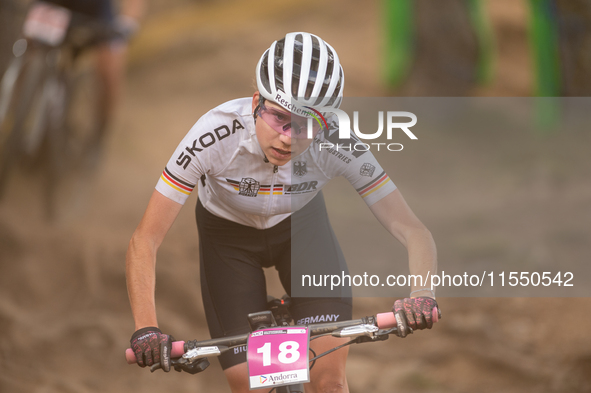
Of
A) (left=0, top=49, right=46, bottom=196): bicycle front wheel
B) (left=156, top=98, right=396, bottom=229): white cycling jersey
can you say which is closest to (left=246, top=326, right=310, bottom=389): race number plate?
(left=156, top=98, right=396, bottom=229): white cycling jersey

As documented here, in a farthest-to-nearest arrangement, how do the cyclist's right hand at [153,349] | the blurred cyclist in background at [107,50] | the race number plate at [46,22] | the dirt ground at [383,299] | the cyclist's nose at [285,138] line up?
the blurred cyclist in background at [107,50], the race number plate at [46,22], the dirt ground at [383,299], the cyclist's nose at [285,138], the cyclist's right hand at [153,349]

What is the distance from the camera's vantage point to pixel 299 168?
2635mm

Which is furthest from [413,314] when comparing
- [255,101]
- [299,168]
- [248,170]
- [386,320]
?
[255,101]

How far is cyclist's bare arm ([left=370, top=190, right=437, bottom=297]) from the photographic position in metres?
2.50

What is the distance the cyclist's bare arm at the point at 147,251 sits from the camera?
240 cm

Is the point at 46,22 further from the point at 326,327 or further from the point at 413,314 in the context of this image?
the point at 413,314

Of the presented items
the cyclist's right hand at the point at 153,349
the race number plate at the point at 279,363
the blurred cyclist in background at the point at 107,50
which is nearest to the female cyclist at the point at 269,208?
the cyclist's right hand at the point at 153,349

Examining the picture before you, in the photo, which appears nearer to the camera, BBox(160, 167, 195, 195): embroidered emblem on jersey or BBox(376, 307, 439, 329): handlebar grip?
BBox(376, 307, 439, 329): handlebar grip

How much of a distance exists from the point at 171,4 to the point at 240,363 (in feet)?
43.2

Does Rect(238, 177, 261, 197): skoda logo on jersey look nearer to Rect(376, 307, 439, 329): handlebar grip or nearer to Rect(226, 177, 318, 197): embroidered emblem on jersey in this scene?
Rect(226, 177, 318, 197): embroidered emblem on jersey

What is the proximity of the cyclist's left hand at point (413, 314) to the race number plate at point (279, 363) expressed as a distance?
0.34 metres

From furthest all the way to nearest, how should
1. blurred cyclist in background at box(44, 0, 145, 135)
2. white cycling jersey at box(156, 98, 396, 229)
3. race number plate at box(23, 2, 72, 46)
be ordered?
blurred cyclist in background at box(44, 0, 145, 135) < race number plate at box(23, 2, 72, 46) < white cycling jersey at box(156, 98, 396, 229)

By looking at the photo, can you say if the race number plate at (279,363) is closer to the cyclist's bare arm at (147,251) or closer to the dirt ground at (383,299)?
the cyclist's bare arm at (147,251)

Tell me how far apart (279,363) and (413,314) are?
1.71 ft
